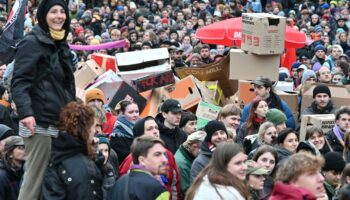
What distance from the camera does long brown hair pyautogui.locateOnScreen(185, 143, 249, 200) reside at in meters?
7.49

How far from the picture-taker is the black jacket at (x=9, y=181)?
9242 mm

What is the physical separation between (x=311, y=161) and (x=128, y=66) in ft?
27.8

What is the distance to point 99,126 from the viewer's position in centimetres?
1051

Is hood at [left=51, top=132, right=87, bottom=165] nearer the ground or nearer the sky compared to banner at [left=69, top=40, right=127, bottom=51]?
nearer the sky

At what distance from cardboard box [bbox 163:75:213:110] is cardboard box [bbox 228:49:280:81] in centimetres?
51

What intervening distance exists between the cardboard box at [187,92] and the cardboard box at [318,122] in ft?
8.26

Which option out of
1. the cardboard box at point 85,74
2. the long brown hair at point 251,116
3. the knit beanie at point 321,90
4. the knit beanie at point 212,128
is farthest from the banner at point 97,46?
the knit beanie at point 212,128

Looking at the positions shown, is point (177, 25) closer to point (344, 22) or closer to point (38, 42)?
point (344, 22)

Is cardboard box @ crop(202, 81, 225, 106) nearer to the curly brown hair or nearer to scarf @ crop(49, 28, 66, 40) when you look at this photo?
scarf @ crop(49, 28, 66, 40)

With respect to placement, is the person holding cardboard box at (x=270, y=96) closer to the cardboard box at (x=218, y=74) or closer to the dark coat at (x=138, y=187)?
the cardboard box at (x=218, y=74)

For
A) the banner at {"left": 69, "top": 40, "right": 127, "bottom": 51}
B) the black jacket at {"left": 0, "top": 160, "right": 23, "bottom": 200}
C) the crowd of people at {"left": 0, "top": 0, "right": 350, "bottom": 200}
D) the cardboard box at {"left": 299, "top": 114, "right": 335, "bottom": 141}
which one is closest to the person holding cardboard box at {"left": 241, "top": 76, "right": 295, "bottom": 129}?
the crowd of people at {"left": 0, "top": 0, "right": 350, "bottom": 200}

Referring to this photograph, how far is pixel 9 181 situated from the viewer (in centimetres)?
927

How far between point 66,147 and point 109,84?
6814 mm

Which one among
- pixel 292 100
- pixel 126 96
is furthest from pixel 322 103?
pixel 126 96
